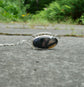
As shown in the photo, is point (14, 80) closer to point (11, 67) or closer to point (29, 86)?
point (29, 86)

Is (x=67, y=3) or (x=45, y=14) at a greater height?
(x=67, y=3)

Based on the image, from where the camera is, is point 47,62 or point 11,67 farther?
point 47,62

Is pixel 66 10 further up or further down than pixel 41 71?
further down

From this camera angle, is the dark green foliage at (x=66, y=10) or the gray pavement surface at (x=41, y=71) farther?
the dark green foliage at (x=66, y=10)

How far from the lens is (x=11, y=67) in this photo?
59.9 inches

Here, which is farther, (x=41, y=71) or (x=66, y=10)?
(x=66, y=10)

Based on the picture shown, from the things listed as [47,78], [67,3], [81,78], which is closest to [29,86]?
[47,78]

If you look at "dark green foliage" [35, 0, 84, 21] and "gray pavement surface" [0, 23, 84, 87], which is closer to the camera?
"gray pavement surface" [0, 23, 84, 87]

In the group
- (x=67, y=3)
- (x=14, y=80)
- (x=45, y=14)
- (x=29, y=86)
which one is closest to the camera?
(x=29, y=86)

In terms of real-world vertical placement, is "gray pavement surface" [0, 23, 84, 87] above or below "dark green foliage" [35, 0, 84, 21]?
above

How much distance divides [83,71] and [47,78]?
344 mm

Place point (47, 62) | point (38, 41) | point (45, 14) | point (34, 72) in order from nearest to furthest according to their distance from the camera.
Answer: point (34, 72) → point (47, 62) → point (38, 41) → point (45, 14)

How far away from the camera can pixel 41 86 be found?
1.11 meters

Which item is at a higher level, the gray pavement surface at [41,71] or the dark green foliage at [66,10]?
the gray pavement surface at [41,71]
